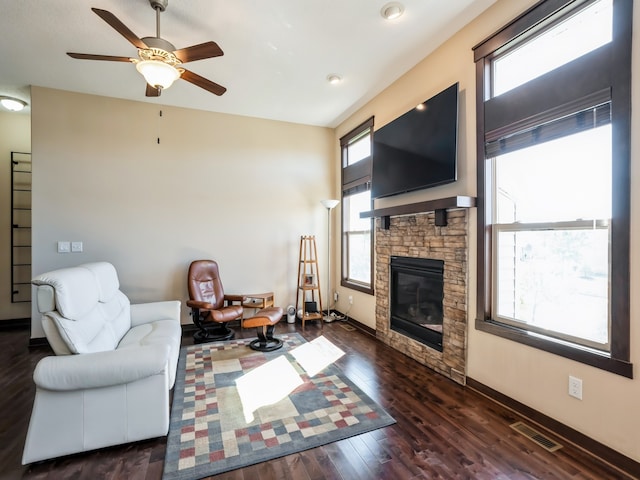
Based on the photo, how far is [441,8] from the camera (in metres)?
2.52

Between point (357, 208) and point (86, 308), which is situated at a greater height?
point (357, 208)

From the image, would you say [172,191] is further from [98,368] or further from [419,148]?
[419,148]

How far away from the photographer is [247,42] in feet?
9.62

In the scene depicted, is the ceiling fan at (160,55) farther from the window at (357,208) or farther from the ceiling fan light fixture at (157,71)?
the window at (357,208)

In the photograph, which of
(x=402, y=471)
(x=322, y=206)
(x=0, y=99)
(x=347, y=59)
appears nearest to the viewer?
(x=402, y=471)

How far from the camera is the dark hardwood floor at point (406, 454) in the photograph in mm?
1729

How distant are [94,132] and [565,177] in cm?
518

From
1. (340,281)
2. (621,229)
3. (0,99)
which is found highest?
(0,99)

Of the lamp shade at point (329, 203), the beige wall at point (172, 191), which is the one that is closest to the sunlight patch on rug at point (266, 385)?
the beige wall at point (172, 191)

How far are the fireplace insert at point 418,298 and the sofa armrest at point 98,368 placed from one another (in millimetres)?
2475

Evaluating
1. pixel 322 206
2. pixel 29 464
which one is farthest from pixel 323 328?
pixel 29 464

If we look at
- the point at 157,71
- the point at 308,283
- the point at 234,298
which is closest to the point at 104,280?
the point at 234,298

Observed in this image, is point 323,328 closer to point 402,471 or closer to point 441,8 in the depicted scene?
point 402,471

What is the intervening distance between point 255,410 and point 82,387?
3.74 ft
